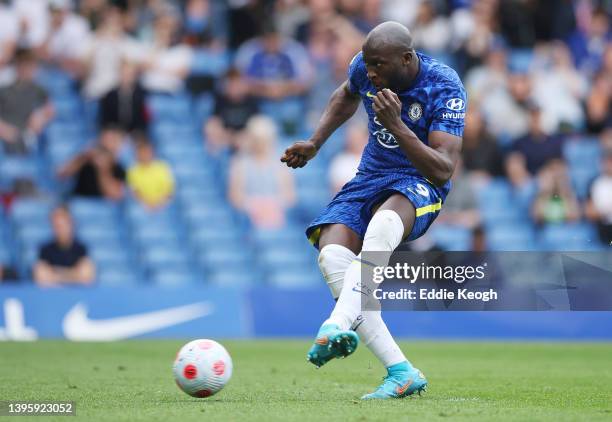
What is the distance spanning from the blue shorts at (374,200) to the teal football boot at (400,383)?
90 centimetres

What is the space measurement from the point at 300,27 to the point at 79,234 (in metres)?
5.55

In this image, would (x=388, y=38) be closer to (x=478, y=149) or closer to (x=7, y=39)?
(x=478, y=149)

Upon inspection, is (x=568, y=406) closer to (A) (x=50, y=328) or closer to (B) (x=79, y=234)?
(A) (x=50, y=328)

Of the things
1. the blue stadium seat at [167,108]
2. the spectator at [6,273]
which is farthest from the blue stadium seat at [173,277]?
the blue stadium seat at [167,108]

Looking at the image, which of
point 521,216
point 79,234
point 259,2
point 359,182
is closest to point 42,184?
point 79,234

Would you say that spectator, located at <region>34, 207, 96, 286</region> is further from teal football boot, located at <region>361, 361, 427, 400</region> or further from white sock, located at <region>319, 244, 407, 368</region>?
teal football boot, located at <region>361, 361, 427, 400</region>

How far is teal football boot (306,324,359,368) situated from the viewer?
22.8ft

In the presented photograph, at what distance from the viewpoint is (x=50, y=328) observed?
1520cm

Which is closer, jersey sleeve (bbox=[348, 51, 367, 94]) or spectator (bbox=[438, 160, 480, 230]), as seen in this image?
jersey sleeve (bbox=[348, 51, 367, 94])

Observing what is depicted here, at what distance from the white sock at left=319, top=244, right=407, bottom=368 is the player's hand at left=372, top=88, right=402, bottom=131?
987 millimetres

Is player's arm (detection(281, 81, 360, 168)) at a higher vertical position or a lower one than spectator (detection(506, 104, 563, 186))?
lower

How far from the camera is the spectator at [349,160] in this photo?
17.6 meters

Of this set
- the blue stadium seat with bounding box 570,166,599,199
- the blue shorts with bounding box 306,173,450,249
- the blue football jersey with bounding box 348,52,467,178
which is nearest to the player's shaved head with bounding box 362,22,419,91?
the blue football jersey with bounding box 348,52,467,178
